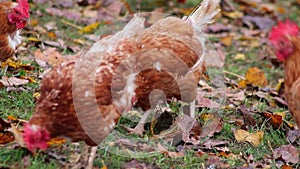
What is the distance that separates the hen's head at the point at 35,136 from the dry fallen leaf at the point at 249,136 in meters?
1.59

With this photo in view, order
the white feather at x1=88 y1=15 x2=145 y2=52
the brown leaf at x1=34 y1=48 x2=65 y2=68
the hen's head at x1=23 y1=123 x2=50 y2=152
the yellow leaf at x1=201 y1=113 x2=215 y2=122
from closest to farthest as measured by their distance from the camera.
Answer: the hen's head at x1=23 y1=123 x2=50 y2=152 < the white feather at x1=88 y1=15 x2=145 y2=52 < the yellow leaf at x1=201 y1=113 x2=215 y2=122 < the brown leaf at x1=34 y1=48 x2=65 y2=68

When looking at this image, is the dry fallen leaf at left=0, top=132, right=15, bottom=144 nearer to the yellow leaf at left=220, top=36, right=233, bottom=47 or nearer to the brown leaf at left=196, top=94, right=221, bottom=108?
the brown leaf at left=196, top=94, right=221, bottom=108

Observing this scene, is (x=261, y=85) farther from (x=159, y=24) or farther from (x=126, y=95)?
(x=126, y=95)

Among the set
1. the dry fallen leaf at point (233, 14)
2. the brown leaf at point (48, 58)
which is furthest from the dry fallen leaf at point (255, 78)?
the dry fallen leaf at point (233, 14)

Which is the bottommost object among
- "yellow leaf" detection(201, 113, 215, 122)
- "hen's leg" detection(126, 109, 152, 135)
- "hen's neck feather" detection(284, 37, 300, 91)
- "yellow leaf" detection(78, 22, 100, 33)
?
"yellow leaf" detection(201, 113, 215, 122)

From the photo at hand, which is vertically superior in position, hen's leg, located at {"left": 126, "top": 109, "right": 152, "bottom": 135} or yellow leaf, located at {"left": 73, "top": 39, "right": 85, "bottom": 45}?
yellow leaf, located at {"left": 73, "top": 39, "right": 85, "bottom": 45}

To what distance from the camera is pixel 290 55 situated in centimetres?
354

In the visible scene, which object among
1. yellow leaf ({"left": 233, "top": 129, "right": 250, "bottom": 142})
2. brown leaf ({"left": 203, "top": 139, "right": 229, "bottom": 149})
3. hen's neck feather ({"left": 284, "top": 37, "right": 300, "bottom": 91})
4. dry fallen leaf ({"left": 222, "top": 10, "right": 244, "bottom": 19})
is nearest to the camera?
hen's neck feather ({"left": 284, "top": 37, "right": 300, "bottom": 91})

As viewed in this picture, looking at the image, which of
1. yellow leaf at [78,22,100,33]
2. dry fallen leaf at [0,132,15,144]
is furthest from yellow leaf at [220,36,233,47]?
dry fallen leaf at [0,132,15,144]

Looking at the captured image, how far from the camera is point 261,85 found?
5.36 m

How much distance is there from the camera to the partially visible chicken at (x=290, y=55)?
11.3 feet

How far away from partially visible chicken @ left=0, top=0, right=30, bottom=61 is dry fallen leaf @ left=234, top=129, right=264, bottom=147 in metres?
1.82

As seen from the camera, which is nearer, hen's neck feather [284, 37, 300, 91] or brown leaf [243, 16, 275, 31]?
hen's neck feather [284, 37, 300, 91]

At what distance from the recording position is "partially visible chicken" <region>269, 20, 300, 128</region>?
343cm
